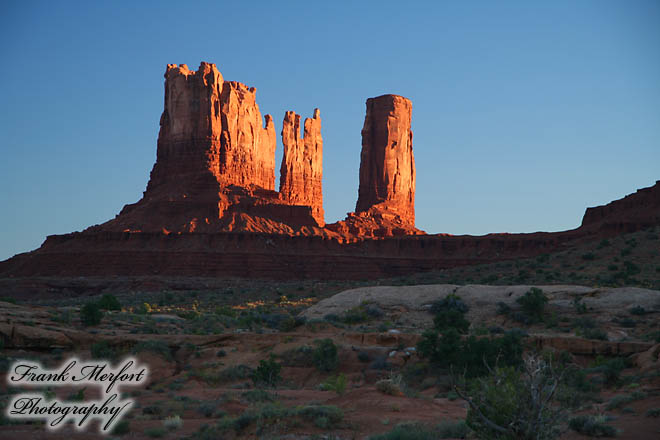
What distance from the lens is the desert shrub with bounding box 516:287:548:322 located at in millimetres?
25005

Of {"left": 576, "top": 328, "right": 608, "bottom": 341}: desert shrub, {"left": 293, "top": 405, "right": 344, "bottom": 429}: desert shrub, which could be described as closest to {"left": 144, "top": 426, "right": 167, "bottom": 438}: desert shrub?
{"left": 293, "top": 405, "right": 344, "bottom": 429}: desert shrub

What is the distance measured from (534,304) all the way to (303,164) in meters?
82.6

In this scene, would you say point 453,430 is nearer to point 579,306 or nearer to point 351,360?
point 351,360

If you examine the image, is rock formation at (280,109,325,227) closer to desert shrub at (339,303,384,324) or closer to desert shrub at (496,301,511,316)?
desert shrub at (339,303,384,324)

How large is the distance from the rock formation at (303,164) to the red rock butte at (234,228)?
3.88 metres

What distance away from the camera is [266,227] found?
77125 millimetres

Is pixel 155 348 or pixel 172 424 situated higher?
pixel 155 348

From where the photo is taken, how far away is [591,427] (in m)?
11.2

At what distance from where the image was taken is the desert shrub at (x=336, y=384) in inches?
618

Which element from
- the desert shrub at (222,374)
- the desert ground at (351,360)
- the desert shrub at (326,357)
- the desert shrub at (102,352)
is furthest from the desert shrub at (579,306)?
the desert shrub at (102,352)

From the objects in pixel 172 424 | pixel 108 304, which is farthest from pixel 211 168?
pixel 172 424

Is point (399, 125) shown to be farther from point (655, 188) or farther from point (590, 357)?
point (590, 357)

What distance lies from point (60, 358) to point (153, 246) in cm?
5342

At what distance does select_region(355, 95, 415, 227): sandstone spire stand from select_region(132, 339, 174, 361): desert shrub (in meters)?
79.3
